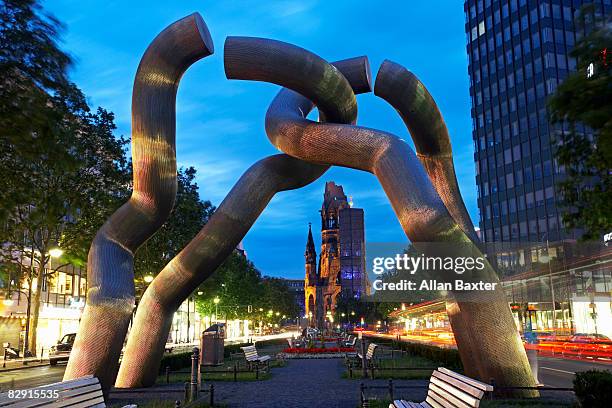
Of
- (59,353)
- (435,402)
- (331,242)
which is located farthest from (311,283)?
(435,402)

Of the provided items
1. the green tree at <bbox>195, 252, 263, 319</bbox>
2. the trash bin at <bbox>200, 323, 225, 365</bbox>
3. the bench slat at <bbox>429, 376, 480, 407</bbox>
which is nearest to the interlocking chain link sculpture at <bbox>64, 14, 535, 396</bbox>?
the bench slat at <bbox>429, 376, 480, 407</bbox>

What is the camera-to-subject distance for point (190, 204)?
34250 mm

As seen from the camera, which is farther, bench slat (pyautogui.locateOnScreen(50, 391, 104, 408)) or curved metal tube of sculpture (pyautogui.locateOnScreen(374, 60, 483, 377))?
curved metal tube of sculpture (pyautogui.locateOnScreen(374, 60, 483, 377))

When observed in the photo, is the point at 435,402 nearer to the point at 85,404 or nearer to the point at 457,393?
the point at 457,393

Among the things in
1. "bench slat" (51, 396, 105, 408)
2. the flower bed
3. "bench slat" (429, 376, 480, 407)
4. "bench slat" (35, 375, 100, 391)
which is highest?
"bench slat" (35, 375, 100, 391)

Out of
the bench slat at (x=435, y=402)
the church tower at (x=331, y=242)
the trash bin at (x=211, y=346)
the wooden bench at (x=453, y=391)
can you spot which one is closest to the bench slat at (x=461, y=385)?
the wooden bench at (x=453, y=391)

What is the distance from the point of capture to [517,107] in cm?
7488

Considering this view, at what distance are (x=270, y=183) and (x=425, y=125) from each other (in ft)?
13.0

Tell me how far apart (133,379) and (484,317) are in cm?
828

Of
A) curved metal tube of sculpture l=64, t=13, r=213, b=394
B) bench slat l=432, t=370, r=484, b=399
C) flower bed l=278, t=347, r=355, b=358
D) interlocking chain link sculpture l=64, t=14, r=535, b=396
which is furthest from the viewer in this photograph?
flower bed l=278, t=347, r=355, b=358

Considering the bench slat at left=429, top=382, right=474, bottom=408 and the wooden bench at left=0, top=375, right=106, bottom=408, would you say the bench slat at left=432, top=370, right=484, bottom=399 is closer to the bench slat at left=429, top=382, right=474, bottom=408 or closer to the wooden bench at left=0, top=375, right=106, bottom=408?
the bench slat at left=429, top=382, right=474, bottom=408

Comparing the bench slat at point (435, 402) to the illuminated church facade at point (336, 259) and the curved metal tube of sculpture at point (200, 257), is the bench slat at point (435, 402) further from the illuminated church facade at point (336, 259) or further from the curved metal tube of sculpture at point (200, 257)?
the illuminated church facade at point (336, 259)

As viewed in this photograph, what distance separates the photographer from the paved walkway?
12.2 metres

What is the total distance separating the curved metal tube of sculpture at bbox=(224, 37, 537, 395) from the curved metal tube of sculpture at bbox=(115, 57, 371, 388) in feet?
4.33
